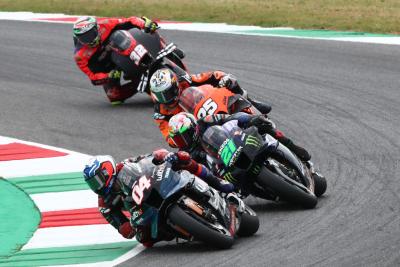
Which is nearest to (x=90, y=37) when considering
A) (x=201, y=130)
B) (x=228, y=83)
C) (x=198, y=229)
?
(x=228, y=83)

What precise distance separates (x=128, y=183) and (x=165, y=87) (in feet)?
9.00

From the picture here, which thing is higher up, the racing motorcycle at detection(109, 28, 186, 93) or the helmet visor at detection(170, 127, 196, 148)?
the helmet visor at detection(170, 127, 196, 148)

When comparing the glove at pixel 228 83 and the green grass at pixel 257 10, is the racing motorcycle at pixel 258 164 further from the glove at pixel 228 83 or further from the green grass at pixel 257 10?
the green grass at pixel 257 10

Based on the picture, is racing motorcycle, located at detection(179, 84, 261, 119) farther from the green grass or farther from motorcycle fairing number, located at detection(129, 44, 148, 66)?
the green grass

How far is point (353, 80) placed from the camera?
59.2 feet

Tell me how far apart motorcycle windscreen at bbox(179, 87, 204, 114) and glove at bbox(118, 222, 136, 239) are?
2.67 m

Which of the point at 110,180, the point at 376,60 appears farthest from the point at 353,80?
the point at 110,180

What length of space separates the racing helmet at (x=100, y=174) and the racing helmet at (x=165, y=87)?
263 cm

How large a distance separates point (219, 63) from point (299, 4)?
712 centimetres

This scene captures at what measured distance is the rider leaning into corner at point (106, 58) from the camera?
17484 millimetres

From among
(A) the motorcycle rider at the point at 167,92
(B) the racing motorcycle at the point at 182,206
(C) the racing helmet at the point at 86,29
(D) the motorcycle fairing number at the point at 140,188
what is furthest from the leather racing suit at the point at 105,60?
(D) the motorcycle fairing number at the point at 140,188

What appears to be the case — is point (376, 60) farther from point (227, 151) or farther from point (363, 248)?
point (363, 248)

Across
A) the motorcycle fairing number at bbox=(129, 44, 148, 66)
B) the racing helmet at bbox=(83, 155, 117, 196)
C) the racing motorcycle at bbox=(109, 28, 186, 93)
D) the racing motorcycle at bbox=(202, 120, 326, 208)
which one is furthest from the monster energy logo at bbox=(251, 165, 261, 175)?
the motorcycle fairing number at bbox=(129, 44, 148, 66)

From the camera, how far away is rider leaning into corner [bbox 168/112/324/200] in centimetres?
1077
